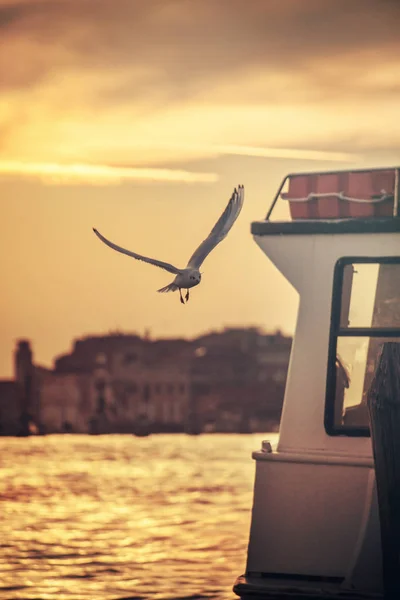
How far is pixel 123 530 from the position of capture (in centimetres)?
4650

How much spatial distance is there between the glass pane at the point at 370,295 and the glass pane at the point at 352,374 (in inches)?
6.5

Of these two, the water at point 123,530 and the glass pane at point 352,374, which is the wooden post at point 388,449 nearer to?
the glass pane at point 352,374

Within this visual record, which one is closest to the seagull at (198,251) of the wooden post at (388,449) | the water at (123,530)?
the wooden post at (388,449)

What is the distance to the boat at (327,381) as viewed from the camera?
10.9 metres

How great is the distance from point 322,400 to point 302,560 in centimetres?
127

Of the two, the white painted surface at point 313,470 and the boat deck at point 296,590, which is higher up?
the white painted surface at point 313,470

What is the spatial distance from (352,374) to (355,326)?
16.6 inches

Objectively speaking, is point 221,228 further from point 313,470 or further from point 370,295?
point 313,470

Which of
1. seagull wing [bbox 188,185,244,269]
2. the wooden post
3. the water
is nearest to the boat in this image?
the wooden post

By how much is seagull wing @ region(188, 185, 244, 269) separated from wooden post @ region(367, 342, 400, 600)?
1.34m

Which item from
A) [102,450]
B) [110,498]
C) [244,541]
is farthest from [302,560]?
[102,450]

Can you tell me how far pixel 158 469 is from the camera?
114 m

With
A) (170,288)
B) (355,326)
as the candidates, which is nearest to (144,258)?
(170,288)

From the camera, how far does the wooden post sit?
9141 millimetres
